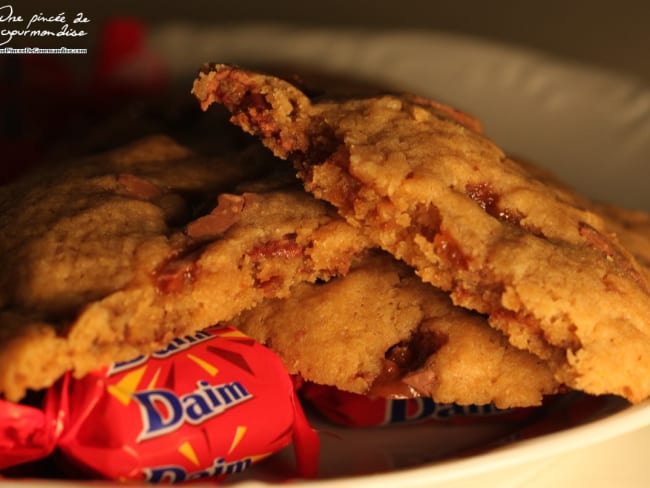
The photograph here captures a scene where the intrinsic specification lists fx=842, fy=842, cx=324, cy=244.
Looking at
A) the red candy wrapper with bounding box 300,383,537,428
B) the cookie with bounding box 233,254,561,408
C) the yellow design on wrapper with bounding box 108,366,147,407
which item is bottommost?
the red candy wrapper with bounding box 300,383,537,428

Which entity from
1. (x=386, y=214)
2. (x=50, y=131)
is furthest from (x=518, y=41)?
(x=386, y=214)

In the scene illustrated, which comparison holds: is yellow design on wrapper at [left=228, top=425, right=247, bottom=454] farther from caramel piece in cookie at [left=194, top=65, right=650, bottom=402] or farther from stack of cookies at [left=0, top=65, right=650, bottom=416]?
caramel piece in cookie at [left=194, top=65, right=650, bottom=402]

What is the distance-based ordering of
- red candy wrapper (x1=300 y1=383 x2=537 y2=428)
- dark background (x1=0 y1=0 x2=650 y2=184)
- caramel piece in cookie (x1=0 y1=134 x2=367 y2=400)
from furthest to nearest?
1. dark background (x1=0 y1=0 x2=650 y2=184)
2. red candy wrapper (x1=300 y1=383 x2=537 y2=428)
3. caramel piece in cookie (x1=0 y1=134 x2=367 y2=400)

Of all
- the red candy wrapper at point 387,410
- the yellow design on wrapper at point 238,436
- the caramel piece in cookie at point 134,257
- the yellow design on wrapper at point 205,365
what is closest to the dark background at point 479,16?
the caramel piece in cookie at point 134,257

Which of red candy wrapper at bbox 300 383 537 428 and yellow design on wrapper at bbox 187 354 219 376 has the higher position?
yellow design on wrapper at bbox 187 354 219 376

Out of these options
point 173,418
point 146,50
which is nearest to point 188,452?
point 173,418

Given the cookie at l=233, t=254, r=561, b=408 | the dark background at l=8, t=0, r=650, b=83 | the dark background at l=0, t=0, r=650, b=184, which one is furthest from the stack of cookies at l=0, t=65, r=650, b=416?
the dark background at l=8, t=0, r=650, b=83

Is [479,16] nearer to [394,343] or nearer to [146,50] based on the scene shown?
[146,50]

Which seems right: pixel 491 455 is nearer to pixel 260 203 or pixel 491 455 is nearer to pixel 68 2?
pixel 260 203
